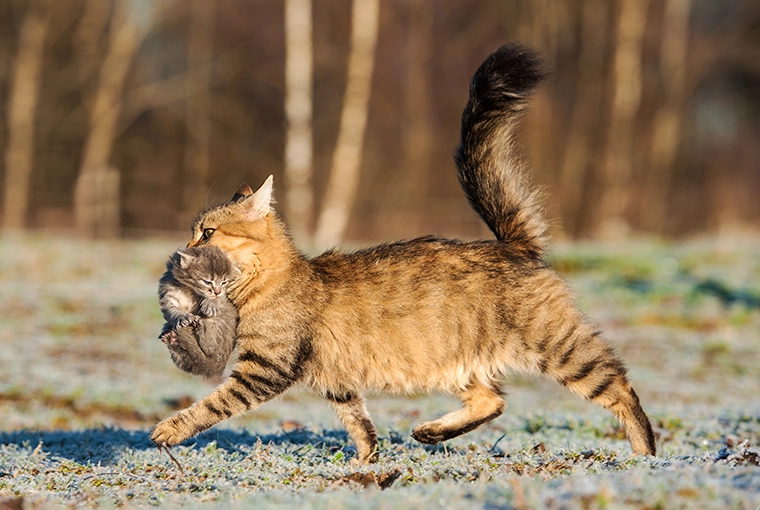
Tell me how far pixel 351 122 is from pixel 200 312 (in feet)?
55.9

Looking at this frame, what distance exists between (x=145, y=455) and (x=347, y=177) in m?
17.2

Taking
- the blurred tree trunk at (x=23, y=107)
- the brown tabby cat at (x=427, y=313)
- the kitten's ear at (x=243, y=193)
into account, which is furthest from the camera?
the blurred tree trunk at (x=23, y=107)

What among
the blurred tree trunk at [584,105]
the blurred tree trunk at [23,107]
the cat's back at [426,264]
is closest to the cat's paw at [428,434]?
the cat's back at [426,264]

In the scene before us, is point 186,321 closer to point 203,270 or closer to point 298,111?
point 203,270

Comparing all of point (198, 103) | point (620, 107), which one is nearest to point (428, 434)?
point (620, 107)

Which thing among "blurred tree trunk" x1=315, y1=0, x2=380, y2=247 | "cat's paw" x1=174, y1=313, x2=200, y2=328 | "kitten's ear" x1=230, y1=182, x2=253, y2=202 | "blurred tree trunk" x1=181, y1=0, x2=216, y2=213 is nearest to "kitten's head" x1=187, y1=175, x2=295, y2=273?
"kitten's ear" x1=230, y1=182, x2=253, y2=202

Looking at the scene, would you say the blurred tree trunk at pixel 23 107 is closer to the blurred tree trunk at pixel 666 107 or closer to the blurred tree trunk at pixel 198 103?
the blurred tree trunk at pixel 198 103

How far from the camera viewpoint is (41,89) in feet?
111

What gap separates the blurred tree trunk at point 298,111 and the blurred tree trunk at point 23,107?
12.9 meters

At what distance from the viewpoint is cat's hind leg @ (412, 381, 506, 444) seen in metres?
5.63

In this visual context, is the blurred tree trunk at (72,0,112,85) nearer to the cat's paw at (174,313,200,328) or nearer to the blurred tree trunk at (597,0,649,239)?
the blurred tree trunk at (597,0,649,239)

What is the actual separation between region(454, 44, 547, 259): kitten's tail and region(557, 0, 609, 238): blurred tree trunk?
2109 centimetres

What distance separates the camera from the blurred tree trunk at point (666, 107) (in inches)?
1235

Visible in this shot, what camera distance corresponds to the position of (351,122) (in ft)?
71.3
